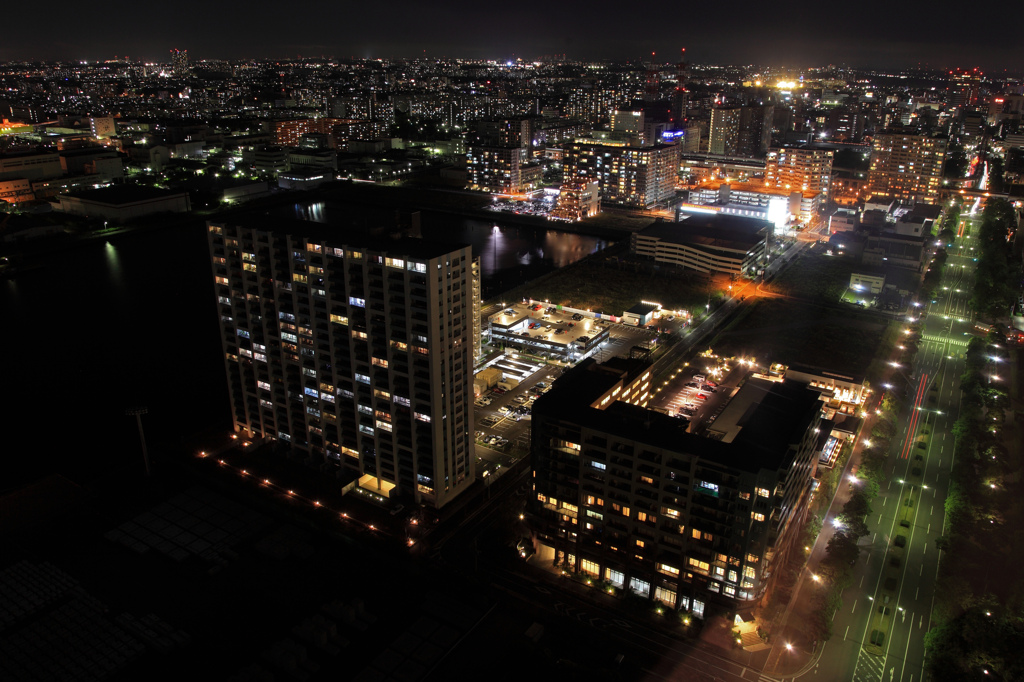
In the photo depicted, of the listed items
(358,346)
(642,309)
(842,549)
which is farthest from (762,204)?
(358,346)

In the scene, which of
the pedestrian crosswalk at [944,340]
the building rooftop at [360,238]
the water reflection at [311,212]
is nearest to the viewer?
the building rooftop at [360,238]

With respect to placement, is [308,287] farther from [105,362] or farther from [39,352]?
[39,352]

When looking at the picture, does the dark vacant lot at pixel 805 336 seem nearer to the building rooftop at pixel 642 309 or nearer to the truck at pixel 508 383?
the building rooftop at pixel 642 309

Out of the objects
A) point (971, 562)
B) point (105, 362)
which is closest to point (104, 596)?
point (105, 362)

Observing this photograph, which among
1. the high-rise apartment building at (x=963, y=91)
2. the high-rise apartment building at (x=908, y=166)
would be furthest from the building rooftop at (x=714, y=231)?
the high-rise apartment building at (x=963, y=91)

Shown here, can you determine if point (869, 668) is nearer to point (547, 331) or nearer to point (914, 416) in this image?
point (914, 416)

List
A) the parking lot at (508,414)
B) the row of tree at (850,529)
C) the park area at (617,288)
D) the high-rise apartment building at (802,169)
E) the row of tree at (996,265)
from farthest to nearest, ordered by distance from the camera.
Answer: the high-rise apartment building at (802,169), the park area at (617,288), the row of tree at (996,265), the parking lot at (508,414), the row of tree at (850,529)
